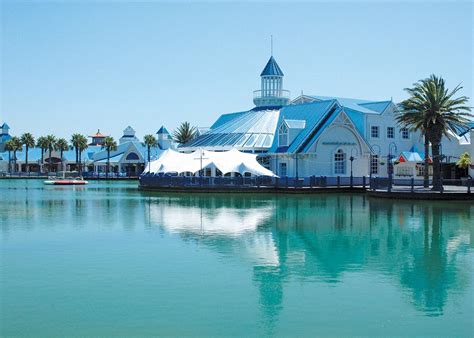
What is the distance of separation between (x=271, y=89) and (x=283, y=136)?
13.8 meters

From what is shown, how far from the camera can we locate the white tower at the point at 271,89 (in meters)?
79.0

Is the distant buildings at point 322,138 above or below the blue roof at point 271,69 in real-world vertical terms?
below

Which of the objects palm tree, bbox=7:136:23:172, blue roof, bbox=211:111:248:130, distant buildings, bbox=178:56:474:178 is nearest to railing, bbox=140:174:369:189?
distant buildings, bbox=178:56:474:178

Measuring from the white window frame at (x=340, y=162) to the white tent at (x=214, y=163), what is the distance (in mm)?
8564

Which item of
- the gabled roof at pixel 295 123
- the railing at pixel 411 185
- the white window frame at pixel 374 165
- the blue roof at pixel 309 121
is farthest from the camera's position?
the white window frame at pixel 374 165

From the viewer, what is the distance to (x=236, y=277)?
17.2 m

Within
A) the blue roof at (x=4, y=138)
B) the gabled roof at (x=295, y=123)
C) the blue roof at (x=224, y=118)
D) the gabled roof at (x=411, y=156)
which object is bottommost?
the gabled roof at (x=411, y=156)

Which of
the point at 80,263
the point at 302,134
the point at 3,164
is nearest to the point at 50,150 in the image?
the point at 3,164

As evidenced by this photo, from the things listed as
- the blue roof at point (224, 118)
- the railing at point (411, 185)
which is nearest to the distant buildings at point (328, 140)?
the blue roof at point (224, 118)

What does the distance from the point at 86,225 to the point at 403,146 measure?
48432 millimetres

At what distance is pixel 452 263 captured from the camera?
1980cm

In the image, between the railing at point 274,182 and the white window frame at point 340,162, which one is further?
the white window frame at point 340,162

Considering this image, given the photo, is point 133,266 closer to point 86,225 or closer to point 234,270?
point 234,270

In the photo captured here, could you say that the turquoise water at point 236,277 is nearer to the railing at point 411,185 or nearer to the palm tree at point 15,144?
the railing at point 411,185
